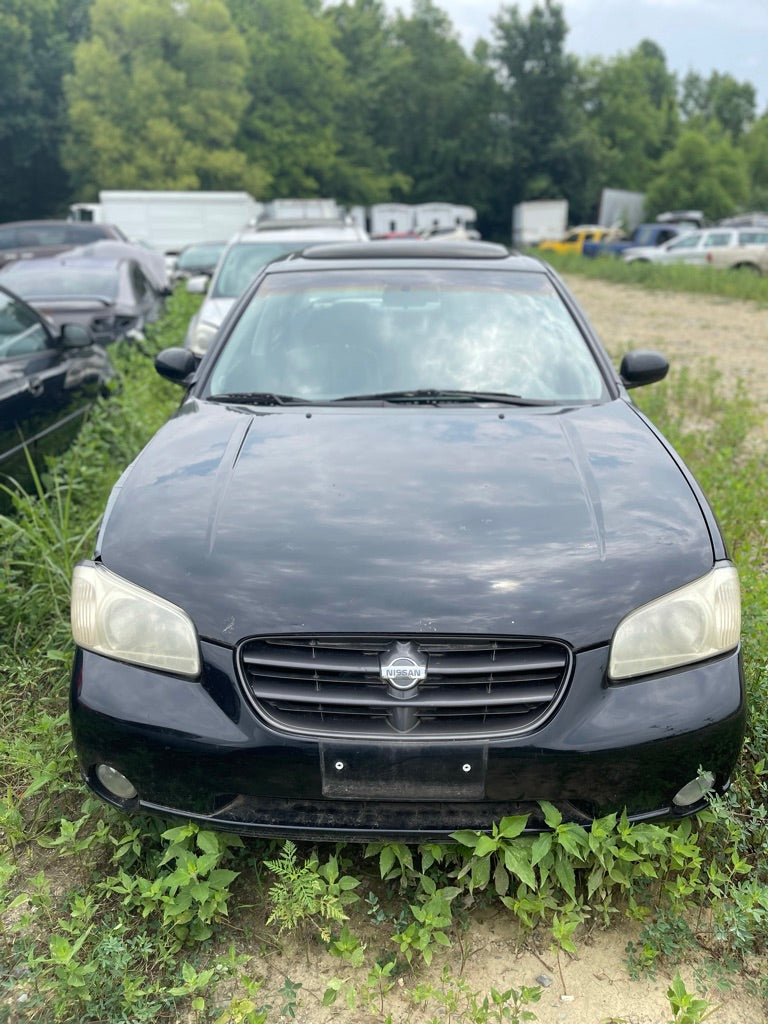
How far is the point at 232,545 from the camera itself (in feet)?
7.75

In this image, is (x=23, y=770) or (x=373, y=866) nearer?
(x=373, y=866)

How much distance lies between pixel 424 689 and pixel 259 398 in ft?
5.08

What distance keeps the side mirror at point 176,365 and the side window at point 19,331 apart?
1.17 meters

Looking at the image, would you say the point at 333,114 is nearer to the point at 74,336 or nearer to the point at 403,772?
the point at 74,336

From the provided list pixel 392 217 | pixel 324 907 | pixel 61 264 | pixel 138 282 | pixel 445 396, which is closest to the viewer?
Result: pixel 324 907

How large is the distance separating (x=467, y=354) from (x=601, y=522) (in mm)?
1275

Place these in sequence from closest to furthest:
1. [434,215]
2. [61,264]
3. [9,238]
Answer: [61,264]
[9,238]
[434,215]

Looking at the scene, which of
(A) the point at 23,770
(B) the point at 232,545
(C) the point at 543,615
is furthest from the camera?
(A) the point at 23,770

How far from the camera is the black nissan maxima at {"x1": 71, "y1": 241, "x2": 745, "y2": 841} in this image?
211 centimetres

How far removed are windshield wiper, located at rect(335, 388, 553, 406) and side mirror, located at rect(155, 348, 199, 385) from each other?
2.82 ft

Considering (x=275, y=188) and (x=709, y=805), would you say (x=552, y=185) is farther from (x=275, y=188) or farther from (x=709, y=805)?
(x=709, y=805)

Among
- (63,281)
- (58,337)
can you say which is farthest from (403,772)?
(63,281)

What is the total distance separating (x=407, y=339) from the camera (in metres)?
3.59

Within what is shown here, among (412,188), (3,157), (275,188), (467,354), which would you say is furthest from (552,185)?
(467,354)
